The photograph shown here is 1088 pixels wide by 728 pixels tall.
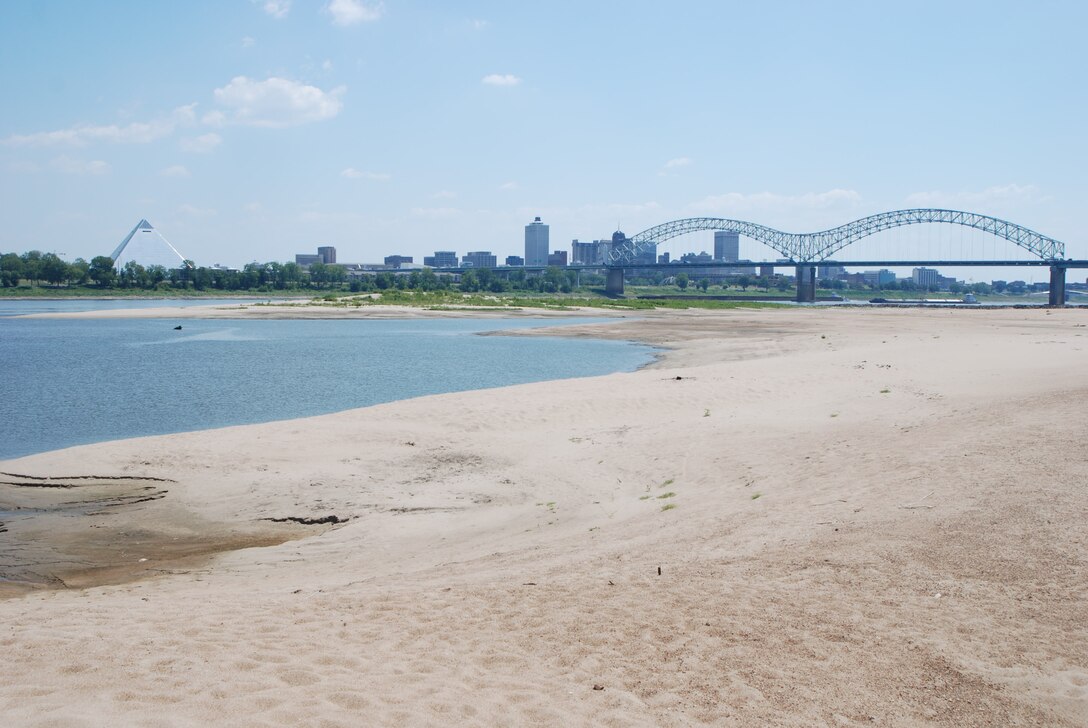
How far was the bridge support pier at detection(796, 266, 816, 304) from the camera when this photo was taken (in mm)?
167125

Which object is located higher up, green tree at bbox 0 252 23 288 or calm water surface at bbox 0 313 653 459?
green tree at bbox 0 252 23 288

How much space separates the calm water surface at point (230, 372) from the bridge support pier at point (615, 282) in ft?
410

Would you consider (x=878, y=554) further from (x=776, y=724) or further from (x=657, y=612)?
Result: (x=776, y=724)

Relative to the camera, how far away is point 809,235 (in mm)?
199125

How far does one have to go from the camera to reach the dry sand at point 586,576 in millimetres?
6316

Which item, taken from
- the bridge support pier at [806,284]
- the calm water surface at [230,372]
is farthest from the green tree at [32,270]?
the bridge support pier at [806,284]

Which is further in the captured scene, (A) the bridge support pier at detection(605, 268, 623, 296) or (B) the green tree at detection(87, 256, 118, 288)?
(A) the bridge support pier at detection(605, 268, 623, 296)

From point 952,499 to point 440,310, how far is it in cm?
9523

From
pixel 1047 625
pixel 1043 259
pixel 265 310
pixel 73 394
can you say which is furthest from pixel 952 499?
pixel 1043 259

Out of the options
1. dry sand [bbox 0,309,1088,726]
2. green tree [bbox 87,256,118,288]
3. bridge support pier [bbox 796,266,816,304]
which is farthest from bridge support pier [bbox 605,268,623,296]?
dry sand [bbox 0,309,1088,726]

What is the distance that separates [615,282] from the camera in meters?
194

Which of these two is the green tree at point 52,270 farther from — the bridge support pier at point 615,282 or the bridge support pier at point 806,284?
the bridge support pier at point 806,284

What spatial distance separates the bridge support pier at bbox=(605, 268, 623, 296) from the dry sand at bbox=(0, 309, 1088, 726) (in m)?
174

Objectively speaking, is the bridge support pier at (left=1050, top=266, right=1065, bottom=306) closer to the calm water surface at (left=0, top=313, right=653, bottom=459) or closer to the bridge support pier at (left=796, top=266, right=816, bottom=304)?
the bridge support pier at (left=796, top=266, right=816, bottom=304)
